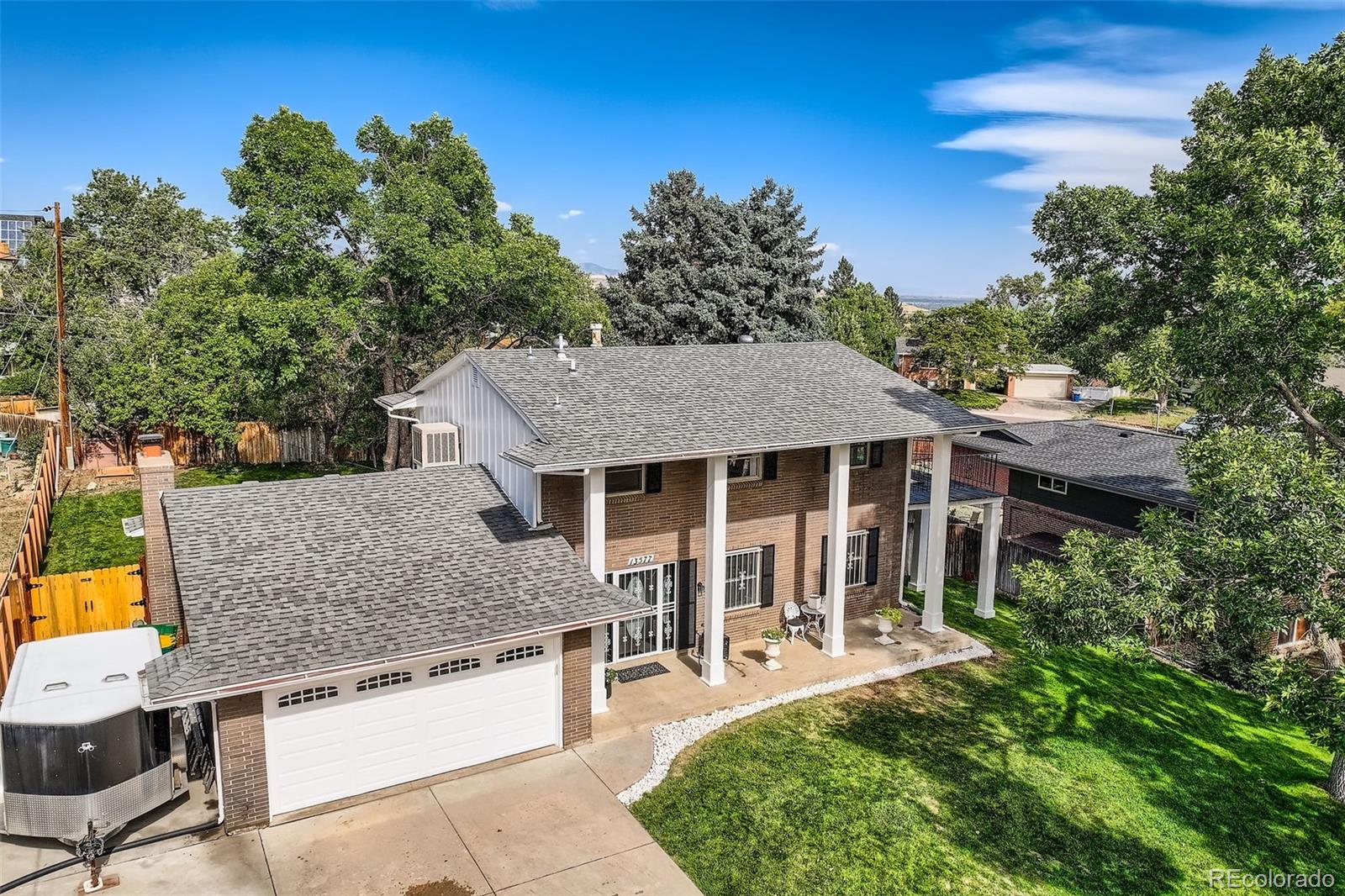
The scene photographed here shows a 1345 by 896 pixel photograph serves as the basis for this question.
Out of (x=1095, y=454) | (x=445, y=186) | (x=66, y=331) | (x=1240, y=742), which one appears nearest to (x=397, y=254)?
(x=445, y=186)

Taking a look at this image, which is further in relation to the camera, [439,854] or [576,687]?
[576,687]

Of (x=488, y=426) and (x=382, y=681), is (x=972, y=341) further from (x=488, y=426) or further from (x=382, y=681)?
(x=382, y=681)

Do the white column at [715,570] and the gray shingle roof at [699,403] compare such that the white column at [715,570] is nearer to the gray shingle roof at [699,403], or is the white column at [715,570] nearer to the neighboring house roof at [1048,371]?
the gray shingle roof at [699,403]

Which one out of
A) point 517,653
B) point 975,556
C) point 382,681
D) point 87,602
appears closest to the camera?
point 382,681

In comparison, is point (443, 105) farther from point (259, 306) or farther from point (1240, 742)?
point (1240, 742)

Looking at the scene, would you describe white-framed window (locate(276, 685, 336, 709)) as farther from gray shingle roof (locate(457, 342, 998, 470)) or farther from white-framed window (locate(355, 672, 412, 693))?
gray shingle roof (locate(457, 342, 998, 470))

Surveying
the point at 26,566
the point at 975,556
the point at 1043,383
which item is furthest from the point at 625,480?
the point at 1043,383
